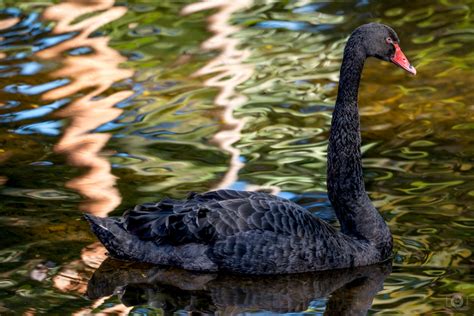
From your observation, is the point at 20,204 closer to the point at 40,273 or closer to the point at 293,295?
the point at 40,273

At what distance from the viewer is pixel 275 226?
22.1 feet

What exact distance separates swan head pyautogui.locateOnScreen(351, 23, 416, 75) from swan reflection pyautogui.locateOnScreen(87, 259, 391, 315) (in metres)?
1.35

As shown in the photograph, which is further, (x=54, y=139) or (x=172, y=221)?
(x=54, y=139)

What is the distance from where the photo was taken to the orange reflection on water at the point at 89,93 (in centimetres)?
829

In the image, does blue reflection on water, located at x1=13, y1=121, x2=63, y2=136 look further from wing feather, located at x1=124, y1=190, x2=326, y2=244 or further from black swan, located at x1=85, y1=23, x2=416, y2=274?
wing feather, located at x1=124, y1=190, x2=326, y2=244

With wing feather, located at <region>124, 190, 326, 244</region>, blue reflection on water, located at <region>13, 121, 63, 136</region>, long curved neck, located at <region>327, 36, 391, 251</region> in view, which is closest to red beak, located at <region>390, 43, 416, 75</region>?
long curved neck, located at <region>327, 36, 391, 251</region>

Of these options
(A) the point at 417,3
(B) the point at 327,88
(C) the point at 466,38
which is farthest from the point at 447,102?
(A) the point at 417,3

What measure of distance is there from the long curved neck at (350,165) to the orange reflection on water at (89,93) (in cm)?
169

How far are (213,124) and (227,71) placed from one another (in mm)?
1622

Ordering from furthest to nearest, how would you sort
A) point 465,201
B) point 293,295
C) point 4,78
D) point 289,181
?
point 4,78 → point 289,181 → point 465,201 → point 293,295

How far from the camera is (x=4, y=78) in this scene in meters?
11.1

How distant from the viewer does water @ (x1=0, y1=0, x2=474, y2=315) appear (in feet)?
22.7

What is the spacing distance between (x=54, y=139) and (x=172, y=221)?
2.91m

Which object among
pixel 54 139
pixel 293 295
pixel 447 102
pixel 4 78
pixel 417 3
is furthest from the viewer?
pixel 417 3
